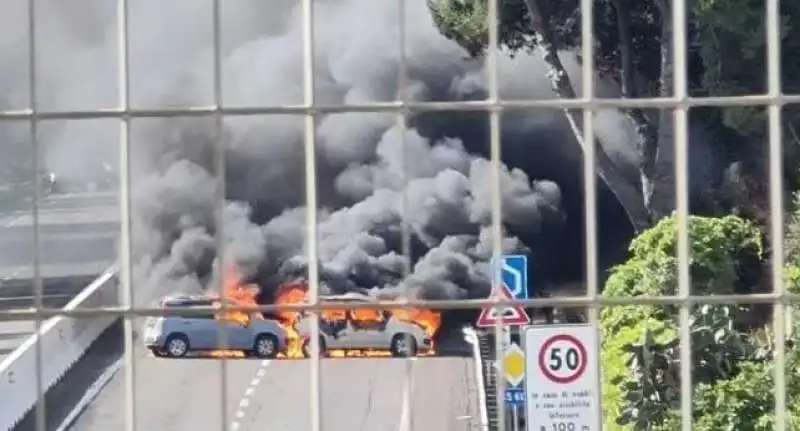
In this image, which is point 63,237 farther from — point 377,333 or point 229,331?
point 377,333

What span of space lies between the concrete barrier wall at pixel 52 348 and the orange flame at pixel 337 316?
583 mm

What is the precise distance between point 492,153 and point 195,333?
1.19 m

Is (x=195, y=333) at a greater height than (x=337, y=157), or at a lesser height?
lesser

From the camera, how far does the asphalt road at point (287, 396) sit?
18.5 feet

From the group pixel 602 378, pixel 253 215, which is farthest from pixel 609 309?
pixel 253 215

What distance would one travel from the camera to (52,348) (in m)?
5.59

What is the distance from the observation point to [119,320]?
5.56 meters

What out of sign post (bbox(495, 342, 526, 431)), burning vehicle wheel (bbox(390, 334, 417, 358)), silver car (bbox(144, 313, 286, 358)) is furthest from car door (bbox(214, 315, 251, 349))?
sign post (bbox(495, 342, 526, 431))

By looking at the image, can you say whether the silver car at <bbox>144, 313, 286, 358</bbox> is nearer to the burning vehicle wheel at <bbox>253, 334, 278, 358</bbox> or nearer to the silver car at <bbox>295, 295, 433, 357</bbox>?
the burning vehicle wheel at <bbox>253, 334, 278, 358</bbox>

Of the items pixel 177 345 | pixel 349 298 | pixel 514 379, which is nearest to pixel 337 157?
pixel 349 298

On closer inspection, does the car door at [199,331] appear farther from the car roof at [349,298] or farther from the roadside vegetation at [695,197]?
the roadside vegetation at [695,197]

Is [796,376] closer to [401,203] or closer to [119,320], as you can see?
[401,203]

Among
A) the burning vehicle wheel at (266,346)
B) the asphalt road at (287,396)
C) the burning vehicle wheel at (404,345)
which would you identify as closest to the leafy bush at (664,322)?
the asphalt road at (287,396)

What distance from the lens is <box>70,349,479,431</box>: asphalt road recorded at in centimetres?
565
